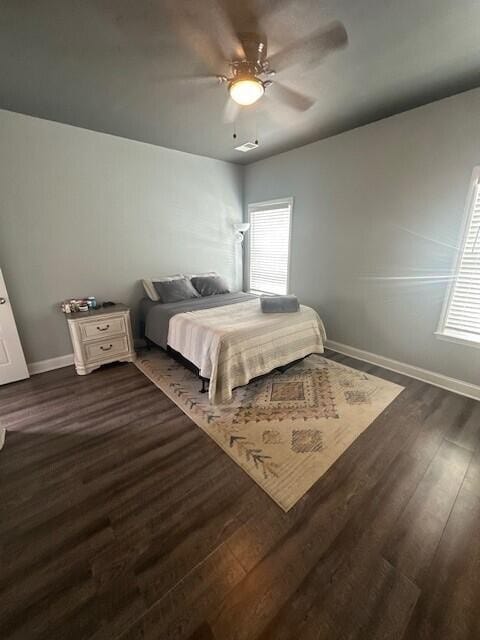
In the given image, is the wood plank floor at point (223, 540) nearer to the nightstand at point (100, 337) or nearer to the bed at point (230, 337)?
the bed at point (230, 337)

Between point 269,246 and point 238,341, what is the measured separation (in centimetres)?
248

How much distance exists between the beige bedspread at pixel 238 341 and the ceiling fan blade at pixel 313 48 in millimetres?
1994

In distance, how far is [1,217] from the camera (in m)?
2.63

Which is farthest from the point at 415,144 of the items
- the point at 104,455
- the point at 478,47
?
the point at 104,455

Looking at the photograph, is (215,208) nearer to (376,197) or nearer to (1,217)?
(376,197)

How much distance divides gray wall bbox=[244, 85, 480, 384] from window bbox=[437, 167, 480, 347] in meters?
0.07

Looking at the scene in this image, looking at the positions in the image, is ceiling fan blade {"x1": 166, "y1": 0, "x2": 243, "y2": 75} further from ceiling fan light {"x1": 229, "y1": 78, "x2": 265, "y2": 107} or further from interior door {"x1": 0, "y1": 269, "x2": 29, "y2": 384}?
interior door {"x1": 0, "y1": 269, "x2": 29, "y2": 384}

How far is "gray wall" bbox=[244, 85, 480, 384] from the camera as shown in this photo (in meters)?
2.42

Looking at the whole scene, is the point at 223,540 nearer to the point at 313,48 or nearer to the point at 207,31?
the point at 207,31

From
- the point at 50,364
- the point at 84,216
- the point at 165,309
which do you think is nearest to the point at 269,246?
the point at 165,309

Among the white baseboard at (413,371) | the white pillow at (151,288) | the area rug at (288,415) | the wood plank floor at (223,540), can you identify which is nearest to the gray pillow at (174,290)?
the white pillow at (151,288)

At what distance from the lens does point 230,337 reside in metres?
2.31

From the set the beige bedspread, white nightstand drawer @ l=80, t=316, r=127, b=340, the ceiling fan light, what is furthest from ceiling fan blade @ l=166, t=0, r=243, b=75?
white nightstand drawer @ l=80, t=316, r=127, b=340

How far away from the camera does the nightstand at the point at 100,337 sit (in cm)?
289
